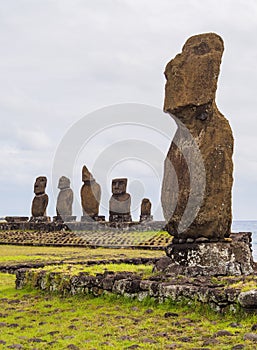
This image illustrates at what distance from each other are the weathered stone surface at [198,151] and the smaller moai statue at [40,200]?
1209 inches

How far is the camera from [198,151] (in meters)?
10.5

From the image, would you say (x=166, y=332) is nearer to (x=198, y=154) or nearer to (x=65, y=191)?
(x=198, y=154)

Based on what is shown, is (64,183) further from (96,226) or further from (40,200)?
(96,226)

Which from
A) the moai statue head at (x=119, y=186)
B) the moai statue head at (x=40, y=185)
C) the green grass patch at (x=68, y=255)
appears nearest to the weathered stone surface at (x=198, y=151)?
the green grass patch at (x=68, y=255)

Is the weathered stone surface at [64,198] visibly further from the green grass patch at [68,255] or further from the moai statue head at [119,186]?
the green grass patch at [68,255]

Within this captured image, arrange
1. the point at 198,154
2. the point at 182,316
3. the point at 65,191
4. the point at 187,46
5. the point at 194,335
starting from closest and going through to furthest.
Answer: the point at 194,335 < the point at 182,316 < the point at 198,154 < the point at 187,46 < the point at 65,191

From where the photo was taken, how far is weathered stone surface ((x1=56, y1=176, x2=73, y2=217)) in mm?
41562

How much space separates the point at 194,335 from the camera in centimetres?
643

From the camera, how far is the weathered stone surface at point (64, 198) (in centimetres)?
4156

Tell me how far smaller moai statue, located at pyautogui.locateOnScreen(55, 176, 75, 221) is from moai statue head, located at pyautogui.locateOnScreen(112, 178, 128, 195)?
5274mm

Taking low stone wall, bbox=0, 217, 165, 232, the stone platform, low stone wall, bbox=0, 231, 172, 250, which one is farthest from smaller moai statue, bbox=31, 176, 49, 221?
the stone platform

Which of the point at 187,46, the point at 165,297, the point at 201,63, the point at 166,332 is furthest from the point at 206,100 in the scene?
the point at 166,332

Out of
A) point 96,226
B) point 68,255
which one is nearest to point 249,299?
point 68,255

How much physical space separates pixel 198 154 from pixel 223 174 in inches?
26.3
